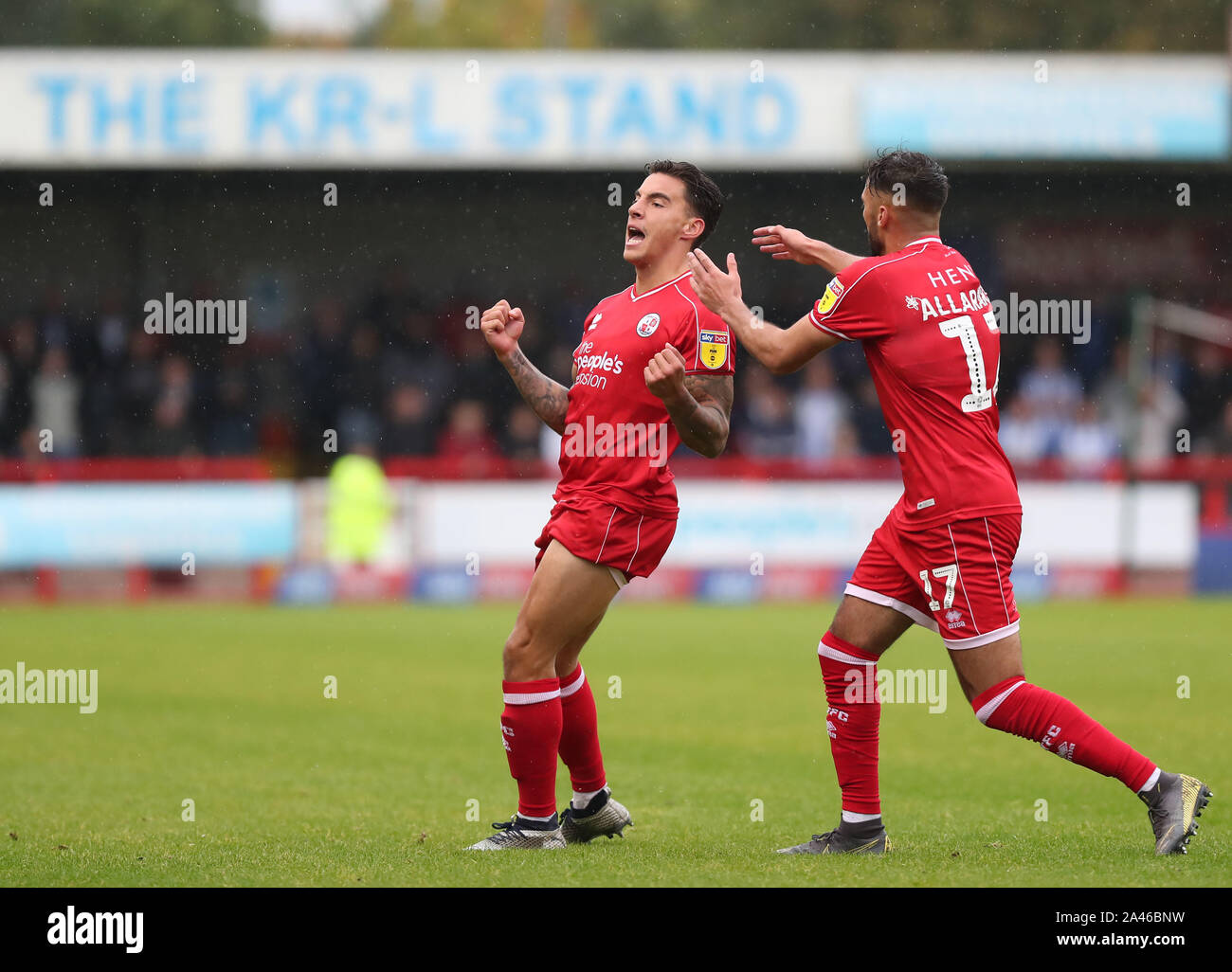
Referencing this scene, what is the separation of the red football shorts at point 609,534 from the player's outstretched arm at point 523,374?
560mm

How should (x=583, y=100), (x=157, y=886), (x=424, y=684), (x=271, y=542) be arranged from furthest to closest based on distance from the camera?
(x=583, y=100) → (x=271, y=542) → (x=424, y=684) → (x=157, y=886)

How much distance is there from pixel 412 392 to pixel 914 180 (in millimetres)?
15735

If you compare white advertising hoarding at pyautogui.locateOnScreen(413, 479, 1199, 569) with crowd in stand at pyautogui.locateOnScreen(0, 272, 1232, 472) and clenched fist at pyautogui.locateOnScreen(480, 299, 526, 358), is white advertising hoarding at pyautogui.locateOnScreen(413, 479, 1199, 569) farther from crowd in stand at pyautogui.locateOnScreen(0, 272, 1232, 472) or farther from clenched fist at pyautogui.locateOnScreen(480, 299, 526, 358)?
clenched fist at pyautogui.locateOnScreen(480, 299, 526, 358)

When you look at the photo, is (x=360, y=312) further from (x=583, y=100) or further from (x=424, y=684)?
(x=424, y=684)

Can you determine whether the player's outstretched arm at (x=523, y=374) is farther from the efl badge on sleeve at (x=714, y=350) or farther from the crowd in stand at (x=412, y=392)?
the crowd in stand at (x=412, y=392)

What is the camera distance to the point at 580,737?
21.6 ft

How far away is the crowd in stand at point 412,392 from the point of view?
67.6 feet

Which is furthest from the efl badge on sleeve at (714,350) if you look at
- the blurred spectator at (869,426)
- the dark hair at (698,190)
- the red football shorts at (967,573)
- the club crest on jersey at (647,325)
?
the blurred spectator at (869,426)

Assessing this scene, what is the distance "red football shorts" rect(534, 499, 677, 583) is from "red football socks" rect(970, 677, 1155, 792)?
1.37 meters

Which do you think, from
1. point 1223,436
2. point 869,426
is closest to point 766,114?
point 869,426

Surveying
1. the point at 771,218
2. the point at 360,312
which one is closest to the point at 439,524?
the point at 360,312

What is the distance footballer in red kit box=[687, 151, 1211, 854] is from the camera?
5.75 meters

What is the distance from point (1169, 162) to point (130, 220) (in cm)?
1461

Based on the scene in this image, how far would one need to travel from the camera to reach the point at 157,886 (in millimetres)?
5359
